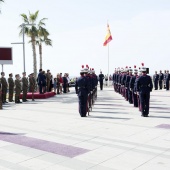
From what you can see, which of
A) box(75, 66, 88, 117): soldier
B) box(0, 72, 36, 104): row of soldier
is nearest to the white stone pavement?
box(75, 66, 88, 117): soldier

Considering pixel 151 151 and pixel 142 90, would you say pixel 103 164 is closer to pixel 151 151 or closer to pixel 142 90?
pixel 151 151

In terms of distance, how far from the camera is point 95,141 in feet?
25.0

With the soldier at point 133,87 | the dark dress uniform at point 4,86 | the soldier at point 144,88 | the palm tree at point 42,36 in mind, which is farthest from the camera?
the palm tree at point 42,36

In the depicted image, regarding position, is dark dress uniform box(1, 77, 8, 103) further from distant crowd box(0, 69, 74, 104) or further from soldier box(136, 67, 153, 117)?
soldier box(136, 67, 153, 117)

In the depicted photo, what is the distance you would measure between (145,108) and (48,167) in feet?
22.2

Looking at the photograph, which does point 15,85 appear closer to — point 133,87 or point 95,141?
point 133,87

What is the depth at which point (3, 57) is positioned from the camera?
2289cm

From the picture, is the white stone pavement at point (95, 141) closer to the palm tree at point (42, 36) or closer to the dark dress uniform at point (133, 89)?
the dark dress uniform at point (133, 89)

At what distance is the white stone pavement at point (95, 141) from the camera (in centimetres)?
575

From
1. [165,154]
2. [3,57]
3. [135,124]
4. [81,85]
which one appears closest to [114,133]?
[135,124]

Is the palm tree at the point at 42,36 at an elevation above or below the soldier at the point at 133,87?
above

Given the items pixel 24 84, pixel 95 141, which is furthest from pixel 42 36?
pixel 95 141

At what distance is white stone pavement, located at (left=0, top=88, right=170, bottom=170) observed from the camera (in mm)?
5749

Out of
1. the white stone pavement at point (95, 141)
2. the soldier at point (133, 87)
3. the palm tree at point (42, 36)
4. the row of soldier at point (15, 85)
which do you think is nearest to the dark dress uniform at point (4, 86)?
the row of soldier at point (15, 85)
